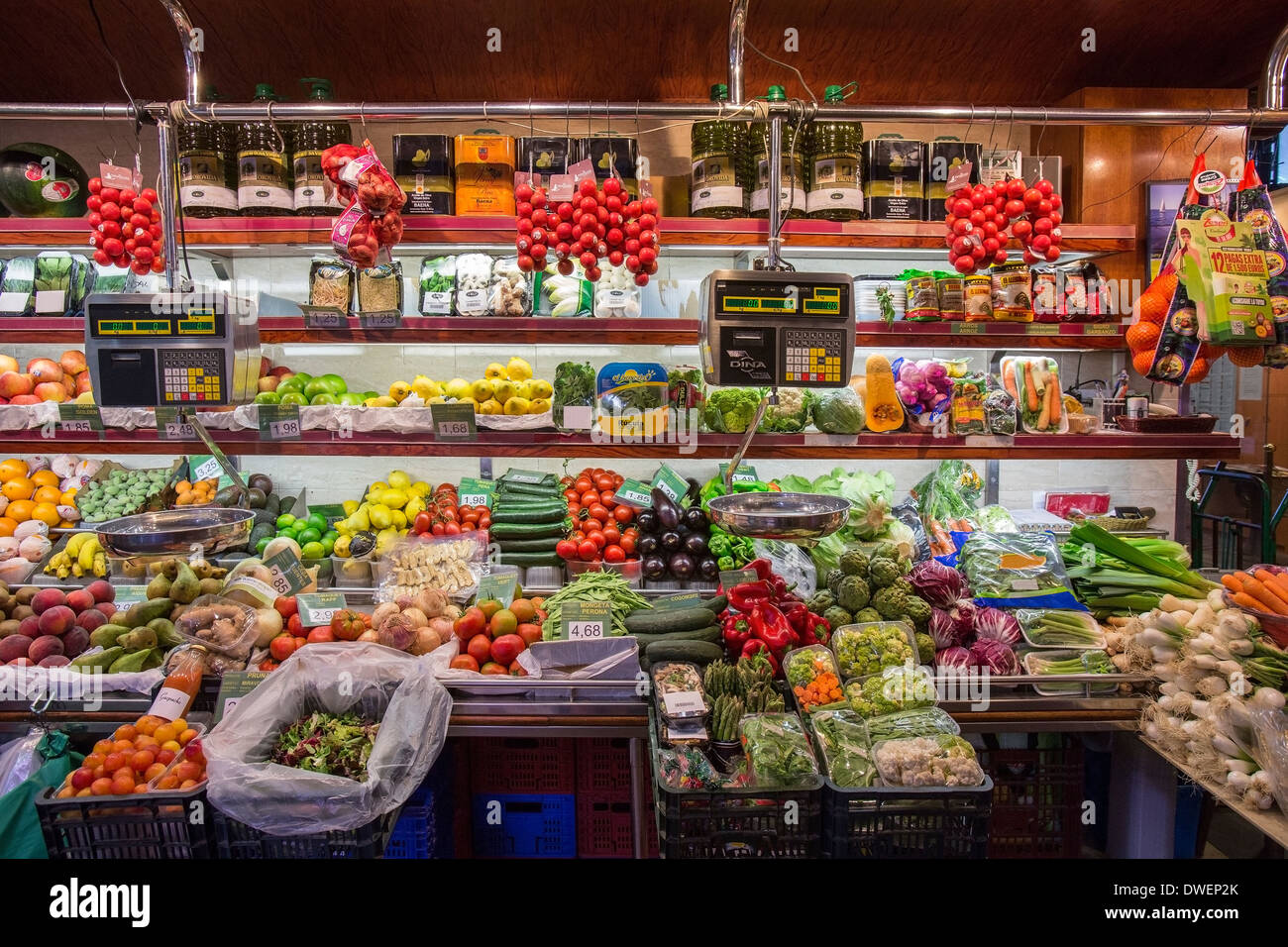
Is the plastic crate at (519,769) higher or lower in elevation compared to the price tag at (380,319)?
lower

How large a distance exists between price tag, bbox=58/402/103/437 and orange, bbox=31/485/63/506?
73cm

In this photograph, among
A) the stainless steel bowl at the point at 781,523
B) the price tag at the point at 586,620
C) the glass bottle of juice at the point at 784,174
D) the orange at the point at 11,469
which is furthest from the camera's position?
the orange at the point at 11,469

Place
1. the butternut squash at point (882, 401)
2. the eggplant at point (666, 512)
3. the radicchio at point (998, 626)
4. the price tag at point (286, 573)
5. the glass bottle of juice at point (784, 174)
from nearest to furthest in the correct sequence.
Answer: the radicchio at point (998, 626)
the price tag at point (286, 573)
the glass bottle of juice at point (784, 174)
the butternut squash at point (882, 401)
the eggplant at point (666, 512)

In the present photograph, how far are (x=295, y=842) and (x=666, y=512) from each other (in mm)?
2100

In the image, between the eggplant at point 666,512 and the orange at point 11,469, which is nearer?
the eggplant at point 666,512

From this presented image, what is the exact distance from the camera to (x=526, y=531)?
12.6 ft

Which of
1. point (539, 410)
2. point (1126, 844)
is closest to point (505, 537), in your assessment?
point (539, 410)

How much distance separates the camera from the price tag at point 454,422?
361 centimetres

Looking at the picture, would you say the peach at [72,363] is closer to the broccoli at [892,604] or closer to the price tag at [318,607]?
the price tag at [318,607]

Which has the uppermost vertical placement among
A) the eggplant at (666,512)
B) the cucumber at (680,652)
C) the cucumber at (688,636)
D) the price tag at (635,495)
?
the price tag at (635,495)

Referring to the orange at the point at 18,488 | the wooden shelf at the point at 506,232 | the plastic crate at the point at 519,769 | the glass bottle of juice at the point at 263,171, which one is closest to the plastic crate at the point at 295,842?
the plastic crate at the point at 519,769

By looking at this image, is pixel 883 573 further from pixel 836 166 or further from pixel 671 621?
pixel 836 166

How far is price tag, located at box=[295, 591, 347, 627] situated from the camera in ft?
10.3

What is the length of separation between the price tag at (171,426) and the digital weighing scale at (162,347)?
968 mm
